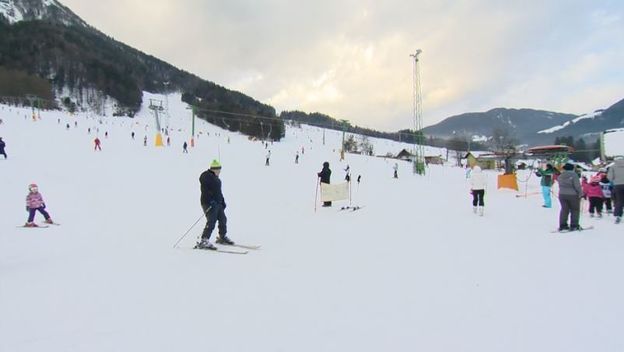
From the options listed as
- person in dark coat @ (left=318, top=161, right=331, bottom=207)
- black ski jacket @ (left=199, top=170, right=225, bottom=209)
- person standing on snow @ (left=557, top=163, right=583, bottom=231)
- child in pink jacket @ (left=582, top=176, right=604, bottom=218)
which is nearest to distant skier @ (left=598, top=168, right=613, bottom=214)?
child in pink jacket @ (left=582, top=176, right=604, bottom=218)

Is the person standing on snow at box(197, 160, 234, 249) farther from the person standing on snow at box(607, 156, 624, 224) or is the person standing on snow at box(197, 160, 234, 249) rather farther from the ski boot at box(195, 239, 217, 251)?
the person standing on snow at box(607, 156, 624, 224)

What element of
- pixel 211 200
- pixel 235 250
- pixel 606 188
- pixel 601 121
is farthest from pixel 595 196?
pixel 601 121

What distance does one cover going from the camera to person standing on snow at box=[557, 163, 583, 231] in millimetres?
9172

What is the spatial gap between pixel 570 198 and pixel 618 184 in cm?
257

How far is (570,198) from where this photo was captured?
924 cm

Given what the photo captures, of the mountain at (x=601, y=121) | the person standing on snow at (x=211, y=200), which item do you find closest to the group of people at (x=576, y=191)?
the person standing on snow at (x=211, y=200)

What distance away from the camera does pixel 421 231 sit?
936 centimetres

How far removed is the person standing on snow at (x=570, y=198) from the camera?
9.17 meters

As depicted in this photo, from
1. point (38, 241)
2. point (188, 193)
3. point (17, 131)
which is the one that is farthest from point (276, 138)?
point (38, 241)

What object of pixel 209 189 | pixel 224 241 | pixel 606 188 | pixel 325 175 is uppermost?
pixel 325 175

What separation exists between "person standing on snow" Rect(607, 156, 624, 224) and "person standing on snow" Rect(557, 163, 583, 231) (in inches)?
89.7

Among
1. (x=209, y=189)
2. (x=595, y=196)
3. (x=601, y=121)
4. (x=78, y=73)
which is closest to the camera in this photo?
(x=209, y=189)

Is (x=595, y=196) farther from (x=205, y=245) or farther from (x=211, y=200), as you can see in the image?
(x=205, y=245)

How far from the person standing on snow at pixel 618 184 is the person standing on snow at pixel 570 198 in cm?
228
